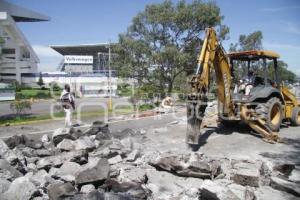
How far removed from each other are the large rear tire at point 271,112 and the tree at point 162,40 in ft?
38.3

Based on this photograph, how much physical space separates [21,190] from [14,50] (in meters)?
71.9

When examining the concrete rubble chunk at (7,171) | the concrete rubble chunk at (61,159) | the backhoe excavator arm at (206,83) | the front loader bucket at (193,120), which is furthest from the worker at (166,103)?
the concrete rubble chunk at (7,171)

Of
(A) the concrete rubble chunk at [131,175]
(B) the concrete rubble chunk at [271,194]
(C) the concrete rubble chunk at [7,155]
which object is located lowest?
(B) the concrete rubble chunk at [271,194]

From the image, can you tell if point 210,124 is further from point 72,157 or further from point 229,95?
point 72,157

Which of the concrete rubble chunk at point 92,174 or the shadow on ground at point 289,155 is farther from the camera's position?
the shadow on ground at point 289,155

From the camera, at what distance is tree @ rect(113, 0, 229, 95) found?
23.1m

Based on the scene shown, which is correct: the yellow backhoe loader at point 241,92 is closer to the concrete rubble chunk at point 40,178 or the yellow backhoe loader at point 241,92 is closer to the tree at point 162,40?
the concrete rubble chunk at point 40,178

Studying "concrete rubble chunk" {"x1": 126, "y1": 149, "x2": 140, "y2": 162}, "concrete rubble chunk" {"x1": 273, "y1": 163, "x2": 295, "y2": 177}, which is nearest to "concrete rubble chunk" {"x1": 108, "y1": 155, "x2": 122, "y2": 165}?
"concrete rubble chunk" {"x1": 126, "y1": 149, "x2": 140, "y2": 162}

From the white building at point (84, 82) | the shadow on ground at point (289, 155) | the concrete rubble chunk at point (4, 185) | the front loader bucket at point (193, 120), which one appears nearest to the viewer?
the concrete rubble chunk at point (4, 185)

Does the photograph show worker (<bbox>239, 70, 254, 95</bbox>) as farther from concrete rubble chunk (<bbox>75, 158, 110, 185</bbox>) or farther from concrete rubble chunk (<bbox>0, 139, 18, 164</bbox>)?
concrete rubble chunk (<bbox>0, 139, 18, 164</bbox>)

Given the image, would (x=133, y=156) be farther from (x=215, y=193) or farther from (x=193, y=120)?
(x=215, y=193)

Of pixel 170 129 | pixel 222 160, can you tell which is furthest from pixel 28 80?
pixel 222 160

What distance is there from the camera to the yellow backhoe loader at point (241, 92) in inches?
345

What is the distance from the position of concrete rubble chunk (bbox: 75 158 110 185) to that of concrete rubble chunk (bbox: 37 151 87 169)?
96 centimetres
